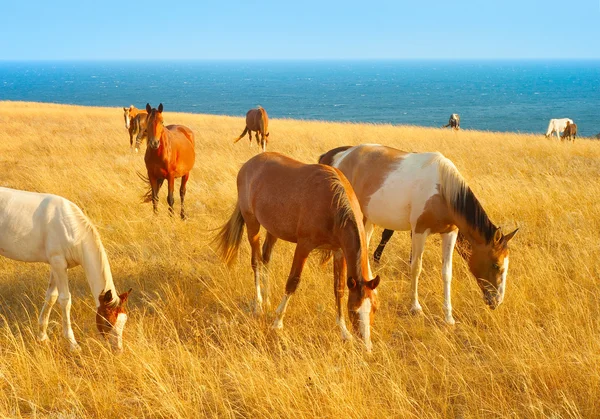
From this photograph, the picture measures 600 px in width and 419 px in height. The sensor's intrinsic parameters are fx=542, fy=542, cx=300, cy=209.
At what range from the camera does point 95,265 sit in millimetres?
4879

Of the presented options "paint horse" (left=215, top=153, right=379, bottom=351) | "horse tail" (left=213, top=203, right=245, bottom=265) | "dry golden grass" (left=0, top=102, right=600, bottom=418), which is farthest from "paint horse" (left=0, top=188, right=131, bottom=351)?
"horse tail" (left=213, top=203, right=245, bottom=265)

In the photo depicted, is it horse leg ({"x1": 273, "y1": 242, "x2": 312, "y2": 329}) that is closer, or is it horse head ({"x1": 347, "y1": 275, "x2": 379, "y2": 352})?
horse head ({"x1": 347, "y1": 275, "x2": 379, "y2": 352})

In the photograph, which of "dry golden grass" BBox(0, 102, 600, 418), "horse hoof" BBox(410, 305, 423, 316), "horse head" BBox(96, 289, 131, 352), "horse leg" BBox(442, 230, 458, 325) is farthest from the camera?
"horse hoof" BBox(410, 305, 423, 316)

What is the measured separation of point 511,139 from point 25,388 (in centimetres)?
1736

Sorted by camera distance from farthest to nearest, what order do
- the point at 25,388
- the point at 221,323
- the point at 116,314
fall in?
the point at 221,323 < the point at 116,314 < the point at 25,388

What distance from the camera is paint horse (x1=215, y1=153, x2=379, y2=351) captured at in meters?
4.32

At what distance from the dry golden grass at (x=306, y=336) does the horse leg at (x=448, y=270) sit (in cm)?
15

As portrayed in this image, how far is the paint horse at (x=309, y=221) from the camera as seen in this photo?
4.32 meters

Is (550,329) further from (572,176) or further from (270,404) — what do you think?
(572,176)

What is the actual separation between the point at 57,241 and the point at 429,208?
3739 millimetres

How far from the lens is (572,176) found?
1193 cm

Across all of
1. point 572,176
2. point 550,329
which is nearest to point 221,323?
point 550,329

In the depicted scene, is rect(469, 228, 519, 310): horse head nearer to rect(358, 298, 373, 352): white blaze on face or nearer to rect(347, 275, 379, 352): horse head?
rect(347, 275, 379, 352): horse head

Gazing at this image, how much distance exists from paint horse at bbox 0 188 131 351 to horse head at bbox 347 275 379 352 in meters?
2.11
